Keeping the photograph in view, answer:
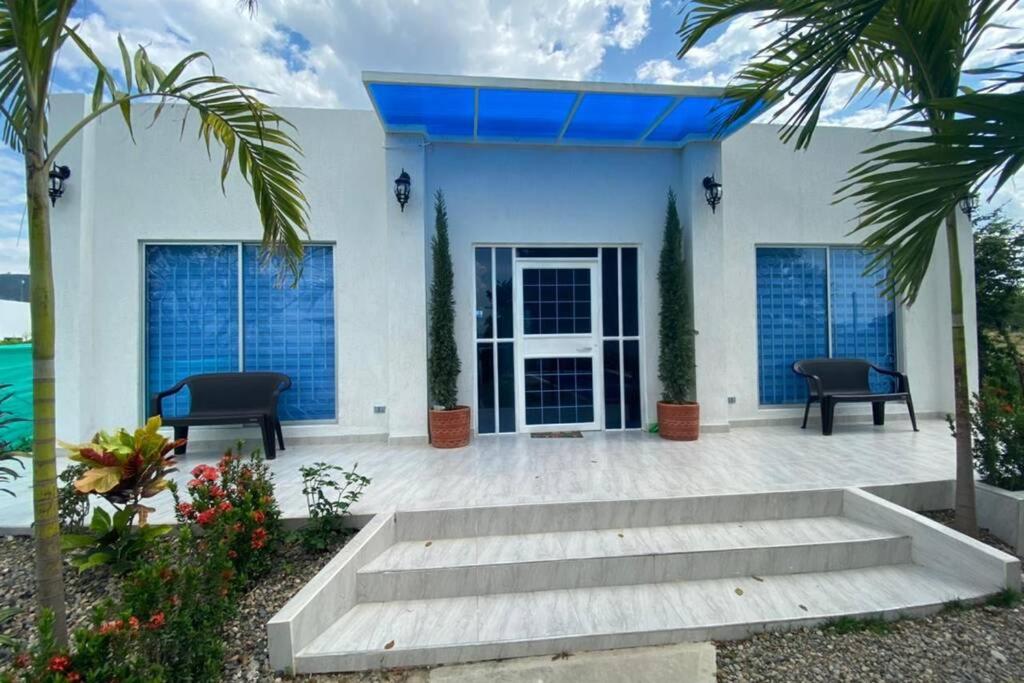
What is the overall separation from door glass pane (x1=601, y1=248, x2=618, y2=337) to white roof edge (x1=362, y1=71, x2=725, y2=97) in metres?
1.81

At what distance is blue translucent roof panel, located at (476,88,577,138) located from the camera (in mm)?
4246

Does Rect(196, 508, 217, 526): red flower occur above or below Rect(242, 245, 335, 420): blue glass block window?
below

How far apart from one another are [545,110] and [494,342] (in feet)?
8.56

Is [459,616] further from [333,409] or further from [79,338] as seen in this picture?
[79,338]

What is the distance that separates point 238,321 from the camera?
5.14 m

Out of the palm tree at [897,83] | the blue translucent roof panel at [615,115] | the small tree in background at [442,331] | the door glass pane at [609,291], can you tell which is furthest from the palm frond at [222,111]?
the door glass pane at [609,291]

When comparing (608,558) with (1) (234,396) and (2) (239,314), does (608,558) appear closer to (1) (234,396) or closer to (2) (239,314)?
(1) (234,396)

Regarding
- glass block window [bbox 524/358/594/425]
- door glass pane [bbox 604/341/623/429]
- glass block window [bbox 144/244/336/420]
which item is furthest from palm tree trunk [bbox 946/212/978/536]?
glass block window [bbox 144/244/336/420]

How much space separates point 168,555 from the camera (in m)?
1.79

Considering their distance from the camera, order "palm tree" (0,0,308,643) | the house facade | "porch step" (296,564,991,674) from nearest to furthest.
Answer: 1. "palm tree" (0,0,308,643)
2. "porch step" (296,564,991,674)
3. the house facade

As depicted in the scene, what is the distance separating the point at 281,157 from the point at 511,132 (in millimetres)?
3212

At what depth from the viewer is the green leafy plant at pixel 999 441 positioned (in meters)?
2.92

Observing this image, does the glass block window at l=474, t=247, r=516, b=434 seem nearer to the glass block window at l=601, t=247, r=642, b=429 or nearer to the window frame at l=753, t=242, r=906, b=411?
the glass block window at l=601, t=247, r=642, b=429

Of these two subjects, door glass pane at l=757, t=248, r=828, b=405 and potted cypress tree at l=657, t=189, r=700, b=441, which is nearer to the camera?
potted cypress tree at l=657, t=189, r=700, b=441
